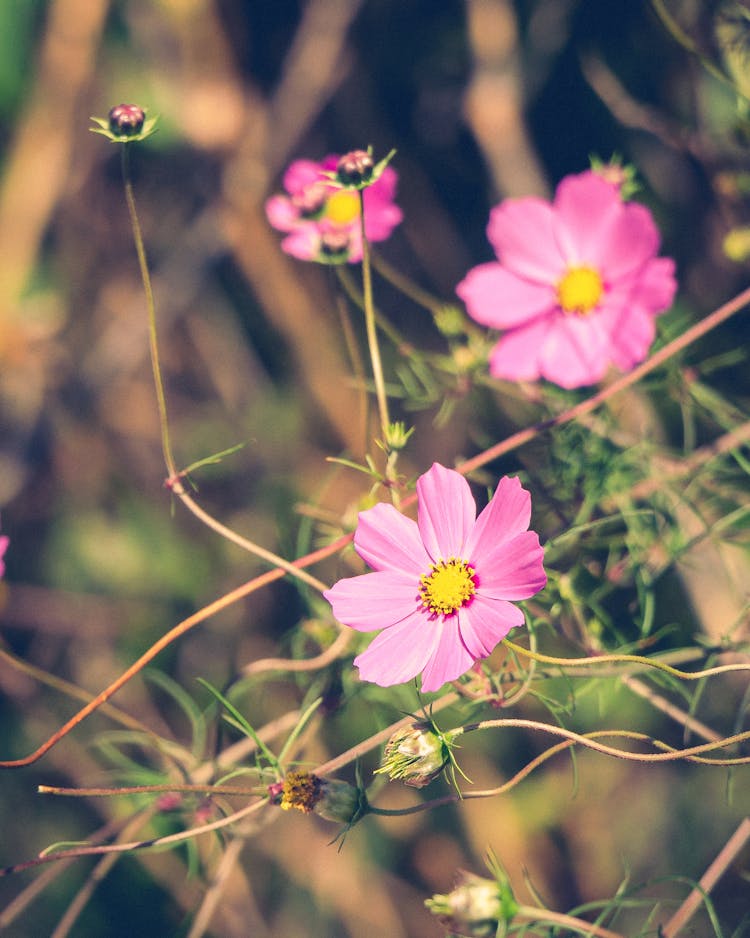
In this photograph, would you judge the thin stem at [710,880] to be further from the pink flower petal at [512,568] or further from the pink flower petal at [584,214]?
the pink flower petal at [584,214]

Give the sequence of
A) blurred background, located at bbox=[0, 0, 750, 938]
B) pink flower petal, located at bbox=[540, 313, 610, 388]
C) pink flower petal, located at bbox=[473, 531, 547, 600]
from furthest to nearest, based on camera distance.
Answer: blurred background, located at bbox=[0, 0, 750, 938] → pink flower petal, located at bbox=[540, 313, 610, 388] → pink flower petal, located at bbox=[473, 531, 547, 600]

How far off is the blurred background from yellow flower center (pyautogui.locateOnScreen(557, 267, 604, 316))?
0.66 ft

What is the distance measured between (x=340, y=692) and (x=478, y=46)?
0.73 m

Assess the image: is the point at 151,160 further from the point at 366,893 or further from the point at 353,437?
the point at 366,893

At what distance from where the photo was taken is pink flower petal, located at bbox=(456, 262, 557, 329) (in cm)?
67

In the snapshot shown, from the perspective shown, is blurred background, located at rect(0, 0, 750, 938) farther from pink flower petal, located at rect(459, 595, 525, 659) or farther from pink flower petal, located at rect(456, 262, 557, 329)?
pink flower petal, located at rect(459, 595, 525, 659)

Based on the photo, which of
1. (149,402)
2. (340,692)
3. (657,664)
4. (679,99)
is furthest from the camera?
(149,402)

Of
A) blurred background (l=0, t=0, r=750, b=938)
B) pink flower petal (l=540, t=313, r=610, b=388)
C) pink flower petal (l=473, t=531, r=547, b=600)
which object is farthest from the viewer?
blurred background (l=0, t=0, r=750, b=938)

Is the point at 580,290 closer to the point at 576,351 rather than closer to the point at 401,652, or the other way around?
the point at 576,351

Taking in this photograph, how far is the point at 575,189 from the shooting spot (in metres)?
0.66

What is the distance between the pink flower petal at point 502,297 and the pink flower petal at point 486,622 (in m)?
0.26

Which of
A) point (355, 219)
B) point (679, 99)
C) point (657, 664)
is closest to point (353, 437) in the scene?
point (355, 219)

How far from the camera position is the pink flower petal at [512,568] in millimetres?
455

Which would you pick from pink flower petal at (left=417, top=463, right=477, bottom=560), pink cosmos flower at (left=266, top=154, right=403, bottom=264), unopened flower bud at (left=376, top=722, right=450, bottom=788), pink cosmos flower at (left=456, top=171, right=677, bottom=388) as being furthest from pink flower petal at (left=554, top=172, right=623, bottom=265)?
unopened flower bud at (left=376, top=722, right=450, bottom=788)
